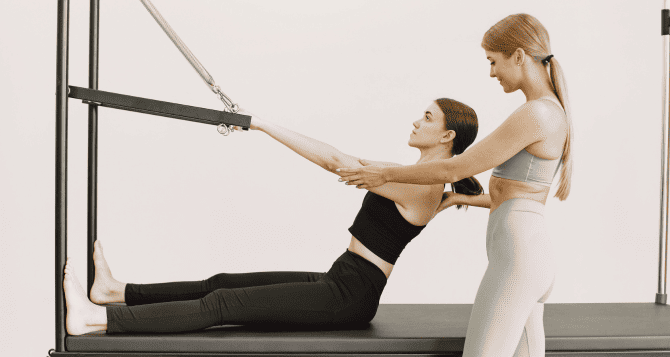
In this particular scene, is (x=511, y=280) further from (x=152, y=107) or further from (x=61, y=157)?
(x=61, y=157)

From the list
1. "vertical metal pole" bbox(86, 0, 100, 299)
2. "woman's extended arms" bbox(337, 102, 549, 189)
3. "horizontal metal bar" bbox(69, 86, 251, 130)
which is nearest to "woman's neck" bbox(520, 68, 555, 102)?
"woman's extended arms" bbox(337, 102, 549, 189)

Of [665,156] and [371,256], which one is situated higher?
[665,156]

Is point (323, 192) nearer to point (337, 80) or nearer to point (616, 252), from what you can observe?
point (337, 80)

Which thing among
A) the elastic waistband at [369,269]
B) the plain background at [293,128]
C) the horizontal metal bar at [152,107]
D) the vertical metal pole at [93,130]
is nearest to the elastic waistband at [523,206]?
the elastic waistband at [369,269]

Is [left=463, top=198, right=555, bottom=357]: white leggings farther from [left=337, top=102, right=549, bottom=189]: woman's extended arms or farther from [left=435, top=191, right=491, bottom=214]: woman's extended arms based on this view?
[left=435, top=191, right=491, bottom=214]: woman's extended arms

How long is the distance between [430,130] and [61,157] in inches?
52.4

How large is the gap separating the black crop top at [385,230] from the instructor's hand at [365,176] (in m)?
0.30

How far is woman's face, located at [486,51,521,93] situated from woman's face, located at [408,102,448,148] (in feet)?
1.34

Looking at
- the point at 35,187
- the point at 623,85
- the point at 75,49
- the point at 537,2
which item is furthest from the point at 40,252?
the point at 623,85

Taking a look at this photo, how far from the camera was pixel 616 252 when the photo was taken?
4.02 metres

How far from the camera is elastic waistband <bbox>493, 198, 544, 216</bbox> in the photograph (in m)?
1.82

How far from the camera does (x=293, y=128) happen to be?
3740 millimetres

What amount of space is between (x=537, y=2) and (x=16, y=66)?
3.27m

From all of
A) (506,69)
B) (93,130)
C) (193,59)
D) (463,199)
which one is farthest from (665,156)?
(93,130)
